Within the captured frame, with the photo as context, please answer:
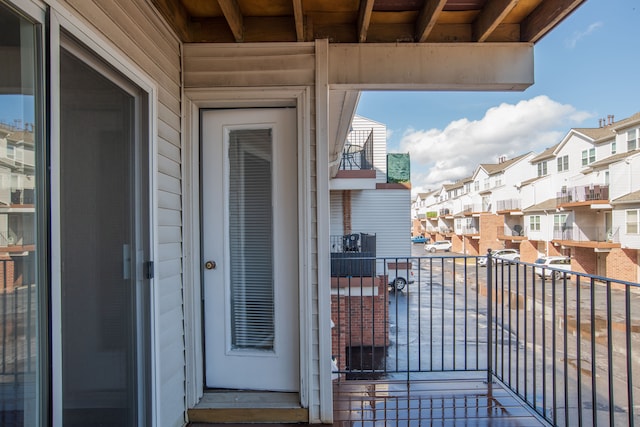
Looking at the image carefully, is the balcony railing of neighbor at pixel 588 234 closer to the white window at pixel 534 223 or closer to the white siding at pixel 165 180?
the white window at pixel 534 223

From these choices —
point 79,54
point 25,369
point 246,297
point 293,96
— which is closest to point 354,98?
point 293,96

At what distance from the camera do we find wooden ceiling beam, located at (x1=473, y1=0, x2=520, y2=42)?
1860 mm

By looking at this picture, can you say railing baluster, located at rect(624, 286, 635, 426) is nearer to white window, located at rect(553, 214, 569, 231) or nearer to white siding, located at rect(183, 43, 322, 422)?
white siding, located at rect(183, 43, 322, 422)

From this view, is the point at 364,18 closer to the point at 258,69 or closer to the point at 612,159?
the point at 258,69

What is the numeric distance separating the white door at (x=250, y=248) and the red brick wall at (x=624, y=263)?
18.5 metres

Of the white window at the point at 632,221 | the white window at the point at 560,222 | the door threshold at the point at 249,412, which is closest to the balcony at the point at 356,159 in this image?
the door threshold at the point at 249,412

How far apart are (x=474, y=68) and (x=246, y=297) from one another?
6.45ft

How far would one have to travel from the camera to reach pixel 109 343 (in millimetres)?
1405

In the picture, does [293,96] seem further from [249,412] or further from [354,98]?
[249,412]

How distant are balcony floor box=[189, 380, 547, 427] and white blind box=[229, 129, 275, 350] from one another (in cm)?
57

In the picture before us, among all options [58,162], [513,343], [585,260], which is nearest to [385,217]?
[513,343]

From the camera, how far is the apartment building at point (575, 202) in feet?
49.7

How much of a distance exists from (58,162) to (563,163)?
23.2m

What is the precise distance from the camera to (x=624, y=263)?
15.7m
